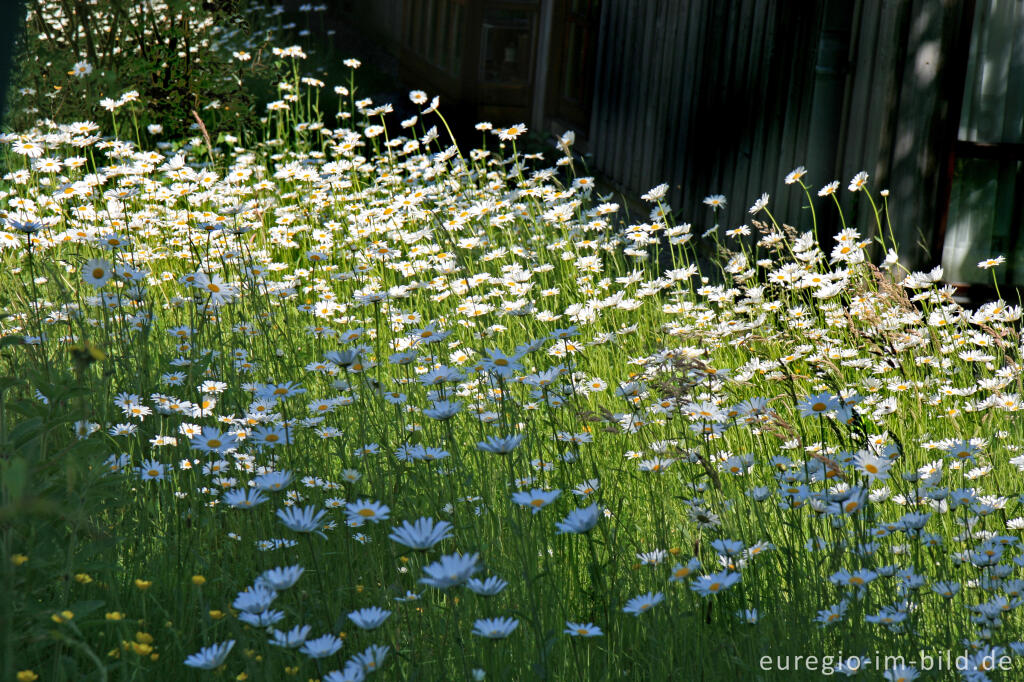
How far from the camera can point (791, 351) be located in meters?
3.86

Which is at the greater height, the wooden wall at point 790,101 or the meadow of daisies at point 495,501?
the wooden wall at point 790,101

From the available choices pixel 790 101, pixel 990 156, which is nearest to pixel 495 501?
pixel 990 156

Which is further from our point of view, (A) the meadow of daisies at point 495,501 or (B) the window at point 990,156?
(B) the window at point 990,156

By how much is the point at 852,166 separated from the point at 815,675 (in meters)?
3.25

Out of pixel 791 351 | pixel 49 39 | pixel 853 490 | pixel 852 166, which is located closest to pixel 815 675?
pixel 853 490

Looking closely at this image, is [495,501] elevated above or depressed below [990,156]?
below

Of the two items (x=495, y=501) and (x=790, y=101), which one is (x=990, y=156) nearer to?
(x=790, y=101)

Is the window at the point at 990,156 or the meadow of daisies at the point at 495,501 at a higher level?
the window at the point at 990,156

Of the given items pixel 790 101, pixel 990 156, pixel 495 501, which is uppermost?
pixel 790 101

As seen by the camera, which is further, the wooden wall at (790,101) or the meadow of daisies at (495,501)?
the wooden wall at (790,101)

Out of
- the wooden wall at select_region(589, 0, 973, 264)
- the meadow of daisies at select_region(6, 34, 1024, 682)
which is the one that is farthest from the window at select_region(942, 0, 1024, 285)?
the meadow of daisies at select_region(6, 34, 1024, 682)

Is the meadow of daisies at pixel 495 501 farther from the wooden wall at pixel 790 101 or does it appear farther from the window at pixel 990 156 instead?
the wooden wall at pixel 790 101

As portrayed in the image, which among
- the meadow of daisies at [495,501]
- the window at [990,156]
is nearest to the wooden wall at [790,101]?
the window at [990,156]

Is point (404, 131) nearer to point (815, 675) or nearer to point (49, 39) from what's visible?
point (49, 39)
